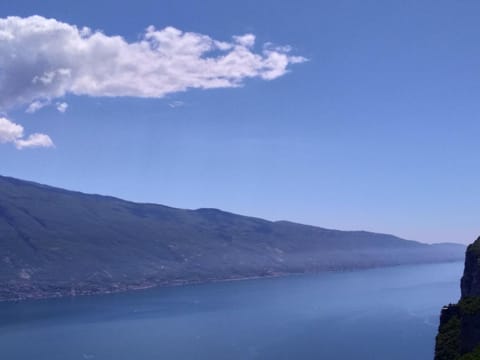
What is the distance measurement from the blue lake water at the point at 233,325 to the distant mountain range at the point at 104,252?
57.2ft

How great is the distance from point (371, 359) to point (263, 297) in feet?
180

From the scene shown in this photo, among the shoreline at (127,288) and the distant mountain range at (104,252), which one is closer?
the shoreline at (127,288)

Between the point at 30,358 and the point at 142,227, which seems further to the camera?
the point at 142,227

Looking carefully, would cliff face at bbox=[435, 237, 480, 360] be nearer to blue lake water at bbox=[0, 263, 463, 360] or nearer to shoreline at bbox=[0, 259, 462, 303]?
blue lake water at bbox=[0, 263, 463, 360]

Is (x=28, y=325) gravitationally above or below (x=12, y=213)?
below

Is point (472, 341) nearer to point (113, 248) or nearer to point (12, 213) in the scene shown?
point (113, 248)

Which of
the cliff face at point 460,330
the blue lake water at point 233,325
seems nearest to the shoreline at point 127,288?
the blue lake water at point 233,325

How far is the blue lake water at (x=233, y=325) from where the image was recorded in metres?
54.4

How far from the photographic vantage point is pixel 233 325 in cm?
7056

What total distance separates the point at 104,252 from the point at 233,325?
3382 inches

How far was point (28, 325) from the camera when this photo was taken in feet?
247

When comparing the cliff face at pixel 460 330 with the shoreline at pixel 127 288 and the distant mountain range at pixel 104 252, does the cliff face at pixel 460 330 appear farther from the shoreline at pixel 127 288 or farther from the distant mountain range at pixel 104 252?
the distant mountain range at pixel 104 252

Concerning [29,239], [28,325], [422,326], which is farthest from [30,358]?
[29,239]

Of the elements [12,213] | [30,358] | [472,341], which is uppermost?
[12,213]
